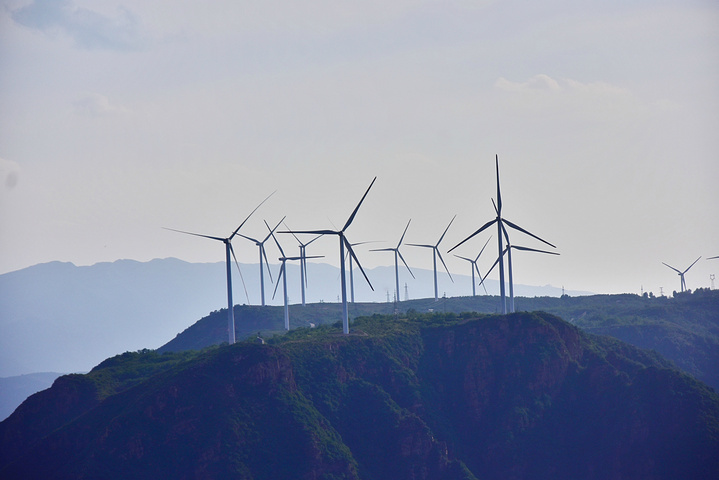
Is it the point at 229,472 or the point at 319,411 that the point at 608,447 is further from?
the point at 229,472

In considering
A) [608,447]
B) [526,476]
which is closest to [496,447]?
[526,476]

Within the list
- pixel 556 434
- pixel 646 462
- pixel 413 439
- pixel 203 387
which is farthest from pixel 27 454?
pixel 646 462

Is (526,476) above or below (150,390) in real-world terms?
below

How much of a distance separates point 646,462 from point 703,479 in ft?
34.2

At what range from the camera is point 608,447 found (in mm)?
189750

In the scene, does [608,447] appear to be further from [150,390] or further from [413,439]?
[150,390]

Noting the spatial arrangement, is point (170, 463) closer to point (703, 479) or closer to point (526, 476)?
point (526, 476)

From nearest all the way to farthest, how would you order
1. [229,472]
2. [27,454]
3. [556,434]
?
[229,472]
[27,454]
[556,434]

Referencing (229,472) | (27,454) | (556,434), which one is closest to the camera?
(229,472)

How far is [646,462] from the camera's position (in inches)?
7229

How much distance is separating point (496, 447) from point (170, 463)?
5908 centimetres

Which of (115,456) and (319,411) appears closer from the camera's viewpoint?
(115,456)

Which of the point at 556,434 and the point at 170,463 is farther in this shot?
the point at 556,434

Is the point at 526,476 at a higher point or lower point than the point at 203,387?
lower
